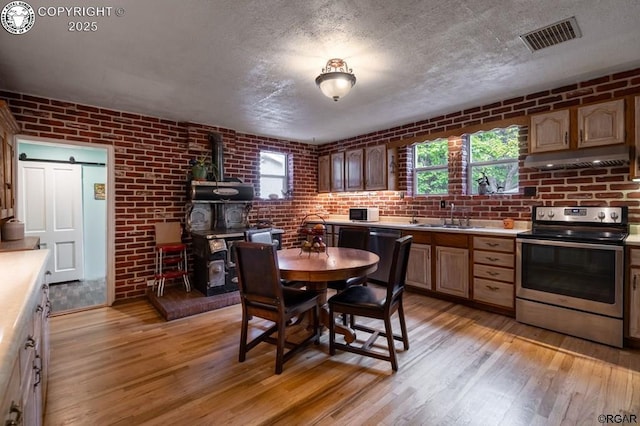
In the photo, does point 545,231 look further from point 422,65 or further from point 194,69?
point 194,69

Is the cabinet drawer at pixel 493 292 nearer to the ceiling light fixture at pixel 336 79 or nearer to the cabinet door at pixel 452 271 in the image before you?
the cabinet door at pixel 452 271

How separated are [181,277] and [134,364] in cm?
193

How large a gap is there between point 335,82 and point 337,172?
3.09 metres

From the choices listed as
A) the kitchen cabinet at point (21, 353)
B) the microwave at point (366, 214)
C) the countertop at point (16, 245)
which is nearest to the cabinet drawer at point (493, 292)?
the microwave at point (366, 214)

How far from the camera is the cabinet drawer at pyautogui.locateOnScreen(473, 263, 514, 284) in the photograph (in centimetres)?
318

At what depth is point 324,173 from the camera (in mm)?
5652

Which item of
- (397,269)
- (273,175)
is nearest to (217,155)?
(273,175)

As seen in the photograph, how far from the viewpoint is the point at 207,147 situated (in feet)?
14.6

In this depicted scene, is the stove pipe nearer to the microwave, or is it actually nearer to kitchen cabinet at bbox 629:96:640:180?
the microwave

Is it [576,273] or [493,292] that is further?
[493,292]

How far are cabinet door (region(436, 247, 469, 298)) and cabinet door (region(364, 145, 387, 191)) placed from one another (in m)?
1.39

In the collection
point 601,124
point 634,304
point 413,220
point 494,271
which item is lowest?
point 634,304

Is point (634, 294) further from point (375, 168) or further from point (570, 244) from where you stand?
point (375, 168)

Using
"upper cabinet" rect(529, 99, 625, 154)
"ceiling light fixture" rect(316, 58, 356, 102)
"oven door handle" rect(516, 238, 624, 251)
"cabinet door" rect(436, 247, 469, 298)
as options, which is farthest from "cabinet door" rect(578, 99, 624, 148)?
"ceiling light fixture" rect(316, 58, 356, 102)
